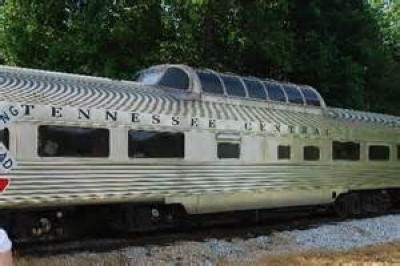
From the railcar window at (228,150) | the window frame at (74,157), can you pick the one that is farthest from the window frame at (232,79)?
the window frame at (74,157)

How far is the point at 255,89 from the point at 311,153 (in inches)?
79.8

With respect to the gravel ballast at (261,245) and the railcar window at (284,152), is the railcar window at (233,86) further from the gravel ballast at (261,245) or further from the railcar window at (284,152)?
the gravel ballast at (261,245)

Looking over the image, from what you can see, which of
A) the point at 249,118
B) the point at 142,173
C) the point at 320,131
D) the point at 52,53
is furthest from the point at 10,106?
the point at 52,53

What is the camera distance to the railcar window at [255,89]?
13754 millimetres

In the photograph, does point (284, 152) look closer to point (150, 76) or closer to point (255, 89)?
point (255, 89)

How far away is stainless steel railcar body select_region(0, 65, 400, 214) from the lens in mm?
9688

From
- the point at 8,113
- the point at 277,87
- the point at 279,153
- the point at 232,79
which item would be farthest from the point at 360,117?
the point at 8,113

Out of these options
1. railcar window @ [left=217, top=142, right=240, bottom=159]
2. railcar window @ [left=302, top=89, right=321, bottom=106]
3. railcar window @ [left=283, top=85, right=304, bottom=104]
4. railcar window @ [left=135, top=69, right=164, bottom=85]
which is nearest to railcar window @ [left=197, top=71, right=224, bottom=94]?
railcar window @ [left=135, top=69, right=164, bottom=85]

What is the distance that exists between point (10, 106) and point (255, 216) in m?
6.36

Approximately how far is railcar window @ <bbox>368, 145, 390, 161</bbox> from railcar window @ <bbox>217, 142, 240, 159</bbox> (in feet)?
17.3

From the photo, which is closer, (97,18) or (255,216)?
(255,216)

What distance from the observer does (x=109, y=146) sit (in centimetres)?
1052

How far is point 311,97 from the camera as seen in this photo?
15609 mm

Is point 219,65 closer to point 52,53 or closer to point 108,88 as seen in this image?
point 52,53
